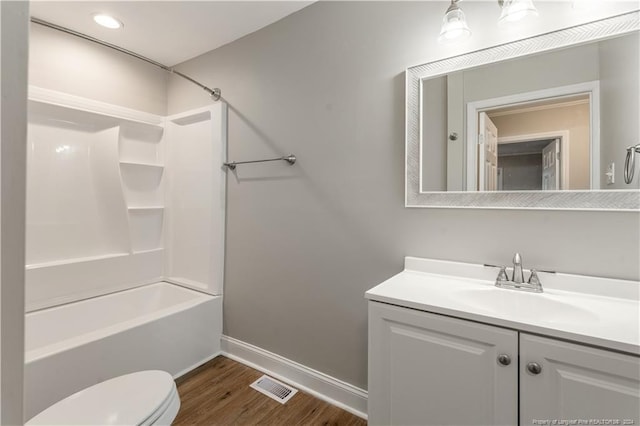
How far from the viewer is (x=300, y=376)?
1972 millimetres

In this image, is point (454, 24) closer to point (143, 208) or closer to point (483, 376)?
point (483, 376)

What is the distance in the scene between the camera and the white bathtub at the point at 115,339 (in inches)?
60.5

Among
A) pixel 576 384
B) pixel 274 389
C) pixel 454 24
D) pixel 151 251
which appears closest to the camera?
pixel 576 384

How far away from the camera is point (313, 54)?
1.92 m

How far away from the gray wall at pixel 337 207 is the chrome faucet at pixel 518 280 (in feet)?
0.28

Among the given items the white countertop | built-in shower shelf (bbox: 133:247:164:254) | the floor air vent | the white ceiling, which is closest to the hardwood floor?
the floor air vent

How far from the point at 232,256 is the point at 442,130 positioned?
1755 mm

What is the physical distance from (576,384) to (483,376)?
0.24 meters

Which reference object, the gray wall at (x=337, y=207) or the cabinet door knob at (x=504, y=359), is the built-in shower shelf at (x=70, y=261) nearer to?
the gray wall at (x=337, y=207)

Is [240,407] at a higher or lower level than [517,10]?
lower

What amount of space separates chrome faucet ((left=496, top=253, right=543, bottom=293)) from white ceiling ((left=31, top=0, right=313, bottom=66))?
1930 mm

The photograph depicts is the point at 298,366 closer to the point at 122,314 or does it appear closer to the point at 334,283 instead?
the point at 334,283

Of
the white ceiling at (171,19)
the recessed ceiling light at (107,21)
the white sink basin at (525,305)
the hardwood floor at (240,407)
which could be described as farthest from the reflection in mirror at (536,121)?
the recessed ceiling light at (107,21)

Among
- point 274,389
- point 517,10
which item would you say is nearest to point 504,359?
point 517,10
